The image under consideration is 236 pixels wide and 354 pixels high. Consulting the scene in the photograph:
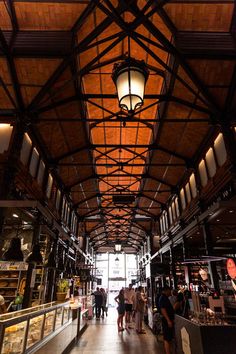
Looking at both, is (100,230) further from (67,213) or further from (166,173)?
(166,173)

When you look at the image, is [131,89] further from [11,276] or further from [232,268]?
[11,276]

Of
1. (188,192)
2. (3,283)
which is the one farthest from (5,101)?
(188,192)

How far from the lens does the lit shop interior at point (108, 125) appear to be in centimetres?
451

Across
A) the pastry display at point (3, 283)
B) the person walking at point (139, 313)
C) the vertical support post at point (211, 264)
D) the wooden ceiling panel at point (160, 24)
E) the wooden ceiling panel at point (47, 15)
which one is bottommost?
the person walking at point (139, 313)

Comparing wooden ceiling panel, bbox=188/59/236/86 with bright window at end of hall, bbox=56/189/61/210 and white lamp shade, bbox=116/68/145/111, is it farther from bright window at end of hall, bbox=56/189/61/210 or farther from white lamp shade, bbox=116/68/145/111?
bright window at end of hall, bbox=56/189/61/210

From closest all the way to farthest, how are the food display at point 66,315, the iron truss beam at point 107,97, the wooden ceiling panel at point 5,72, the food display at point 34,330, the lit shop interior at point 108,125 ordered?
the food display at point 34,330, the lit shop interior at point 108,125, the wooden ceiling panel at point 5,72, the food display at point 66,315, the iron truss beam at point 107,97

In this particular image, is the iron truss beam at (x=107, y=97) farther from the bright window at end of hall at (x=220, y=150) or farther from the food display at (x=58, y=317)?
the food display at (x=58, y=317)

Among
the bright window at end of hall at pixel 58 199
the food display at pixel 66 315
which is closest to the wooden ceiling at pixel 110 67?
the bright window at end of hall at pixel 58 199

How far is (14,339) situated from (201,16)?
21.3ft

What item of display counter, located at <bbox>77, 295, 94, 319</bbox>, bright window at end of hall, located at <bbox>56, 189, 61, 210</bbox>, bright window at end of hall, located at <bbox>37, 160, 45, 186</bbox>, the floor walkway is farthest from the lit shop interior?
display counter, located at <bbox>77, 295, 94, 319</bbox>

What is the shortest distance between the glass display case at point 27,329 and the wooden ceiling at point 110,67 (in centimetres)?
453

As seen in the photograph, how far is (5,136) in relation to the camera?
6.86m

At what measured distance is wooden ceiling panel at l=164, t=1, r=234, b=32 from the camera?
16.9ft

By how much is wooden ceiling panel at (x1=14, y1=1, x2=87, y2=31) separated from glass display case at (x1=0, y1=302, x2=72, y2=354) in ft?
17.8
